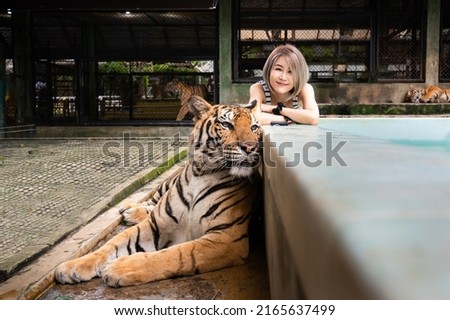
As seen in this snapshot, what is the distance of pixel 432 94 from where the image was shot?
33.0 ft

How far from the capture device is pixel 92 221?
336 cm

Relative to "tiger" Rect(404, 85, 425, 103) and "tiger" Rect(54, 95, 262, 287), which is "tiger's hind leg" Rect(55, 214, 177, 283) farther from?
"tiger" Rect(404, 85, 425, 103)

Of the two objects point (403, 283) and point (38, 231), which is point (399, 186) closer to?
point (403, 283)

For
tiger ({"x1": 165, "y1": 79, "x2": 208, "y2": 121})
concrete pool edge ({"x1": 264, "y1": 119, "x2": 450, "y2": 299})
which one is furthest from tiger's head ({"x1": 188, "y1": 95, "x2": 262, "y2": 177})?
tiger ({"x1": 165, "y1": 79, "x2": 208, "y2": 121})

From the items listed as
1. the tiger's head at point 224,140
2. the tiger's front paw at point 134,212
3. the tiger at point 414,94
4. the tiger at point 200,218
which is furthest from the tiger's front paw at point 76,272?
the tiger at point 414,94

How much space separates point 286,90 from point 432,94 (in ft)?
24.1

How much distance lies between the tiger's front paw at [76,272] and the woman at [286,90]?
158 cm

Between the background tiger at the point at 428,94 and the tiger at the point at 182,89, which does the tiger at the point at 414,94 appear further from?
the tiger at the point at 182,89

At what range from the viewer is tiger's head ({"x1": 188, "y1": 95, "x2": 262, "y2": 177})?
96.0 inches

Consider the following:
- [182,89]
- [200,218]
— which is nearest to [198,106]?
[200,218]

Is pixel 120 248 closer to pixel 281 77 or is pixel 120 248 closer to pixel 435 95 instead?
pixel 281 77

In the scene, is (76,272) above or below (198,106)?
below
